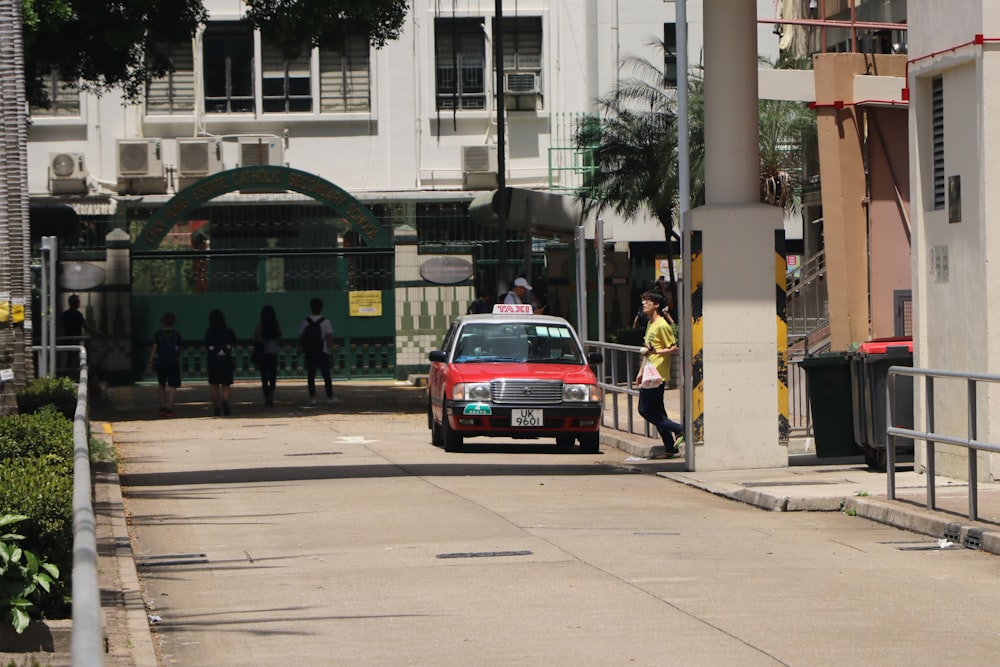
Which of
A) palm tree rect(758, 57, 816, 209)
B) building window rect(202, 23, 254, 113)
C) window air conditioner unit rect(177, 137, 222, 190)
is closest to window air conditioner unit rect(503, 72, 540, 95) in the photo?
building window rect(202, 23, 254, 113)

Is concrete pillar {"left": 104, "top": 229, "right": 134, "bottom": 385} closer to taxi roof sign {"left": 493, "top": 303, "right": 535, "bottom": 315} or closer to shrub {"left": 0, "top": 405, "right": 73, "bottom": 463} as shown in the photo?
taxi roof sign {"left": 493, "top": 303, "right": 535, "bottom": 315}

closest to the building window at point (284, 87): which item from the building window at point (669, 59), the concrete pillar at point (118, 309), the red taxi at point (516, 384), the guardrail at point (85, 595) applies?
the concrete pillar at point (118, 309)

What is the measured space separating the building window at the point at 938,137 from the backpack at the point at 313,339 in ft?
50.5

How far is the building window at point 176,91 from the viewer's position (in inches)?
1619

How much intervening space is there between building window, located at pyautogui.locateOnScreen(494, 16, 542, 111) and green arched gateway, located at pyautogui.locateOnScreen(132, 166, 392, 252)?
920 centimetres

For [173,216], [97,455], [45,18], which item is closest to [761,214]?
[97,455]

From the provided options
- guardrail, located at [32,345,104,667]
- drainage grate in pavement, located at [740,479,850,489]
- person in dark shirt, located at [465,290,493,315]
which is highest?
person in dark shirt, located at [465,290,493,315]

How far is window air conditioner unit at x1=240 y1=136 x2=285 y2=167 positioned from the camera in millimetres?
40125

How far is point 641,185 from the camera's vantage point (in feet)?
125

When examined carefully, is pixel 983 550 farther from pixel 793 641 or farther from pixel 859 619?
pixel 793 641

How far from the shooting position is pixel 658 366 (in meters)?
17.8

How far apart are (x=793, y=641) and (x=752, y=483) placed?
7.01m

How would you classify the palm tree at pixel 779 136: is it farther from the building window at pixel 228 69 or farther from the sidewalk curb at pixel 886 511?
the sidewalk curb at pixel 886 511

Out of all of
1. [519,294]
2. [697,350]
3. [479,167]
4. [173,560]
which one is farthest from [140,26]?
[173,560]
